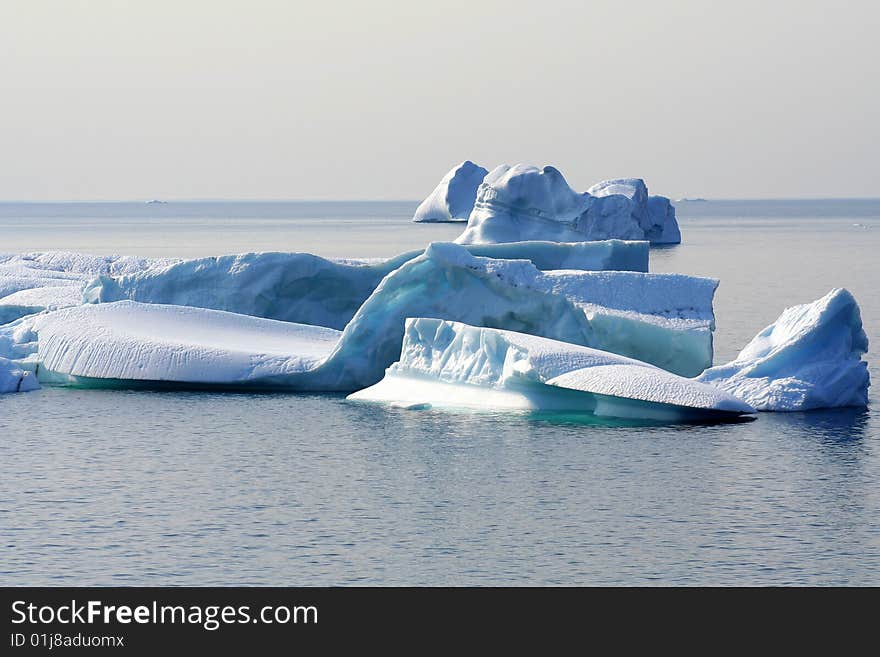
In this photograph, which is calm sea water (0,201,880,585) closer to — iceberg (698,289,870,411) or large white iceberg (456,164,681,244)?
iceberg (698,289,870,411)

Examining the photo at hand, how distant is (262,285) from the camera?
69.5ft

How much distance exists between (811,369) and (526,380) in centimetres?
340

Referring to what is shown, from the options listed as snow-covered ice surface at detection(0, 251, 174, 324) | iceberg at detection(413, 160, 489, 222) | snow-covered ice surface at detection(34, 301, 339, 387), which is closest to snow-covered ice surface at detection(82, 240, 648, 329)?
snow-covered ice surface at detection(0, 251, 174, 324)

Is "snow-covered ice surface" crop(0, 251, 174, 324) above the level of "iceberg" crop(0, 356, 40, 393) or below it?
above

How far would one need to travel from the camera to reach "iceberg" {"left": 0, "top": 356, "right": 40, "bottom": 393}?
17.9 metres

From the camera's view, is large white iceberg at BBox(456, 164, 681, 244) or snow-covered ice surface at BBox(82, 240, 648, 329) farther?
large white iceberg at BBox(456, 164, 681, 244)

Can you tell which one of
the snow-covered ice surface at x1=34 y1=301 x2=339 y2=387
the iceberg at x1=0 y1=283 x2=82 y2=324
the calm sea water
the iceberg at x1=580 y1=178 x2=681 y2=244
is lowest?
the calm sea water

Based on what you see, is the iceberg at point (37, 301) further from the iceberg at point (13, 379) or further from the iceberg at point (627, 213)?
the iceberg at point (627, 213)

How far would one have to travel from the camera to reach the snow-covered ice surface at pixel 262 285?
21.1 metres

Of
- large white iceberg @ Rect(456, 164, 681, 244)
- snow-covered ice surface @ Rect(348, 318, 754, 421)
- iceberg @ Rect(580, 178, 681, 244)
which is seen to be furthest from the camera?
iceberg @ Rect(580, 178, 681, 244)

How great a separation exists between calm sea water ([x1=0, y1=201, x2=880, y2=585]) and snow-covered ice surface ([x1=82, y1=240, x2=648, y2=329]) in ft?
11.7

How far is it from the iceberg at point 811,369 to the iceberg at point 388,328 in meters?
1.80

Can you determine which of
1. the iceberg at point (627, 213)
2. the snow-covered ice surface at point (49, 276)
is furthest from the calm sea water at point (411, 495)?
the iceberg at point (627, 213)
